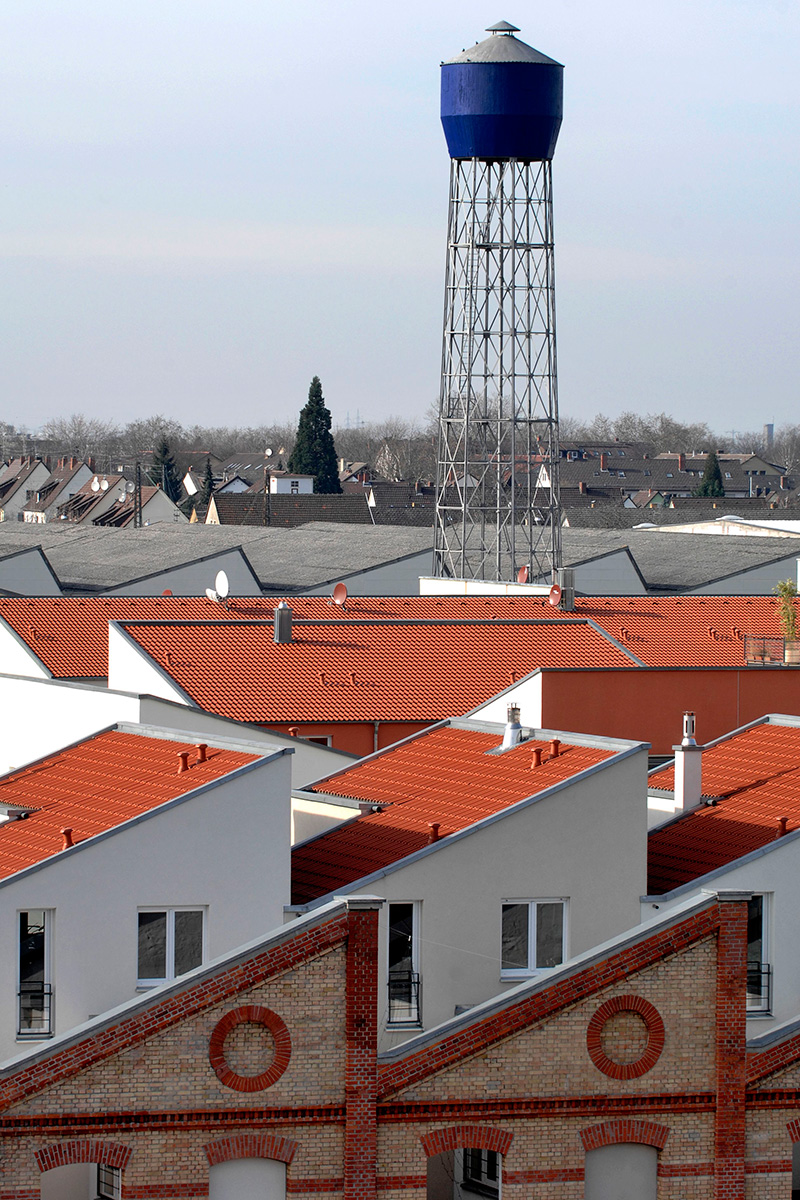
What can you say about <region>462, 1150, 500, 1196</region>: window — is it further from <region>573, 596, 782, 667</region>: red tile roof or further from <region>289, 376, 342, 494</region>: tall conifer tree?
<region>289, 376, 342, 494</region>: tall conifer tree

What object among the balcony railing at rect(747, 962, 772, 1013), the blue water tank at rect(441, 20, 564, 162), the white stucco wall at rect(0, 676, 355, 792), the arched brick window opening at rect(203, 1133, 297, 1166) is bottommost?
the arched brick window opening at rect(203, 1133, 297, 1166)

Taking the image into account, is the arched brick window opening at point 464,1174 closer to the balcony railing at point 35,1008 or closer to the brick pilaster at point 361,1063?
the brick pilaster at point 361,1063

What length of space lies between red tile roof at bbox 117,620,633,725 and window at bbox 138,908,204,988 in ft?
47.5

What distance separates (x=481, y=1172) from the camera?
67.5 feet

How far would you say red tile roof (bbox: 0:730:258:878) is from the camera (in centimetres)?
2327

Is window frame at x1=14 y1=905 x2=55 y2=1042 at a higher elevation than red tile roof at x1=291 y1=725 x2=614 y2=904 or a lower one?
lower

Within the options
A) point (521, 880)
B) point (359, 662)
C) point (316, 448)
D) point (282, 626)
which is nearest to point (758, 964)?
point (521, 880)

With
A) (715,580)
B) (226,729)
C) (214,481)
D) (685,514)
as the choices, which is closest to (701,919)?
(226,729)

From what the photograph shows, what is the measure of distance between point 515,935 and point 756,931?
120 inches

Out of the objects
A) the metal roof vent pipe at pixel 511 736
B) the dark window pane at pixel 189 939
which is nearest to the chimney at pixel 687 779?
the metal roof vent pipe at pixel 511 736

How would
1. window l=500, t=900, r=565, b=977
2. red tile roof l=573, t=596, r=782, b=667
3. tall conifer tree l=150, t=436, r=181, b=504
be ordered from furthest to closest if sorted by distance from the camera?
tall conifer tree l=150, t=436, r=181, b=504
red tile roof l=573, t=596, r=782, b=667
window l=500, t=900, r=565, b=977

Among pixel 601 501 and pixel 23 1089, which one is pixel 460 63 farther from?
pixel 601 501

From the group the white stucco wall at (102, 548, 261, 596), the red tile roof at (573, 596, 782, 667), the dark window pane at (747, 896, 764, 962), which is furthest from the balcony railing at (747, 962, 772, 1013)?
the white stucco wall at (102, 548, 261, 596)

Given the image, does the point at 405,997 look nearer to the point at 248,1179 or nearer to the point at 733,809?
the point at 248,1179
